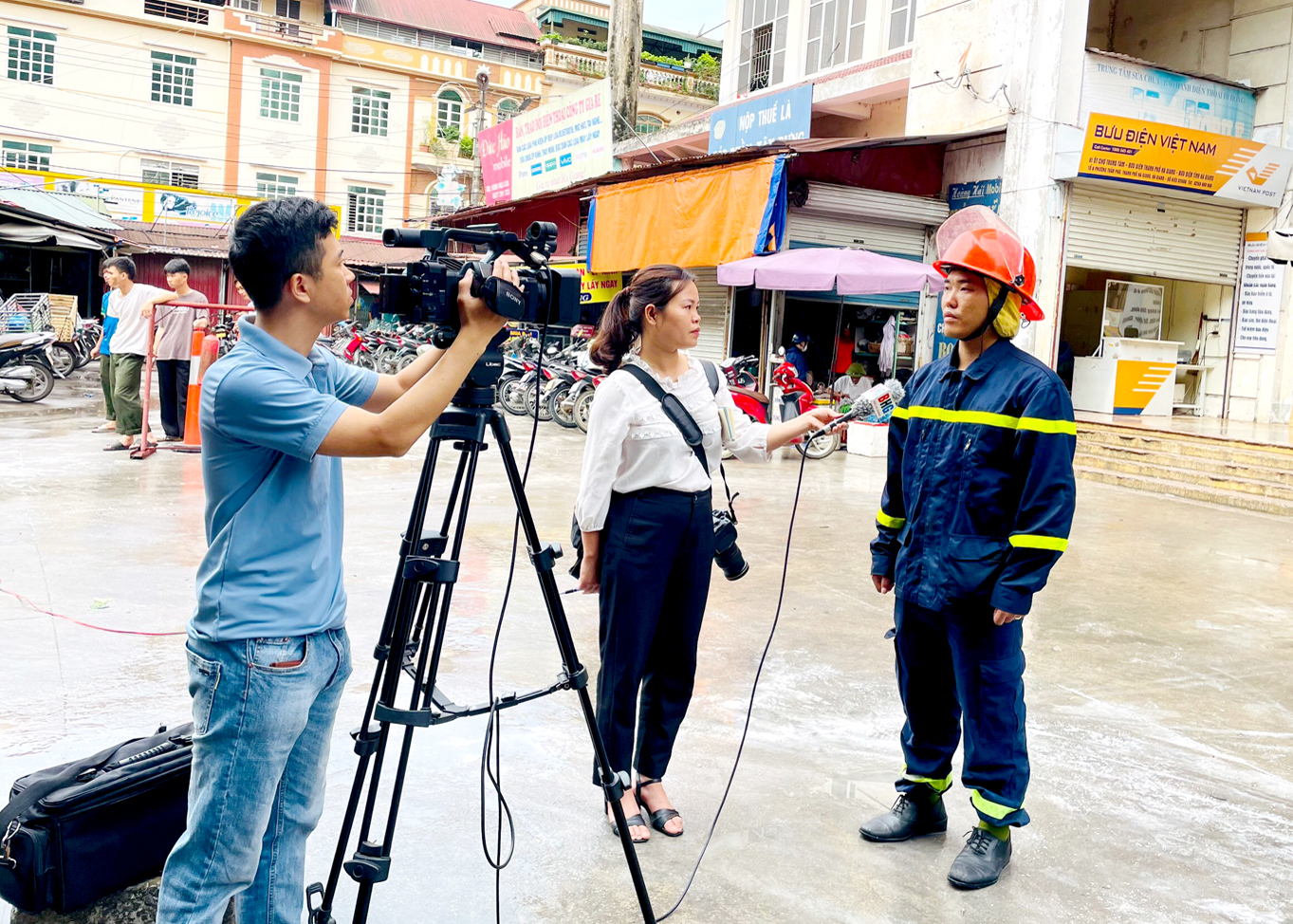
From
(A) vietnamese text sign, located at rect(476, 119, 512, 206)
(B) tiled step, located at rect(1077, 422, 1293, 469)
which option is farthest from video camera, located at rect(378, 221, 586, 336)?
(A) vietnamese text sign, located at rect(476, 119, 512, 206)

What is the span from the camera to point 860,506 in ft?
28.5

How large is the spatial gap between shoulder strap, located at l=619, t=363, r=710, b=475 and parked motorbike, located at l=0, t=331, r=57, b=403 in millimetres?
12147

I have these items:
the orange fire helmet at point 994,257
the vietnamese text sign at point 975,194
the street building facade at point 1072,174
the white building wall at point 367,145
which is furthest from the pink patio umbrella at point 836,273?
the white building wall at point 367,145

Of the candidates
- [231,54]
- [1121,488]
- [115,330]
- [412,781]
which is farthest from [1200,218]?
[231,54]

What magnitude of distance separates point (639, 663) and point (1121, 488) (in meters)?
8.80

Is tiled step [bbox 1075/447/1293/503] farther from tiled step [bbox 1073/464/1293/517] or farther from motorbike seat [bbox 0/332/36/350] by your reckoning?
motorbike seat [bbox 0/332/36/350]

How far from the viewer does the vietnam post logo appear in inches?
527

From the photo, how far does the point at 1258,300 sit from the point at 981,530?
1364 cm

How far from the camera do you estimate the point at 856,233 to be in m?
13.9

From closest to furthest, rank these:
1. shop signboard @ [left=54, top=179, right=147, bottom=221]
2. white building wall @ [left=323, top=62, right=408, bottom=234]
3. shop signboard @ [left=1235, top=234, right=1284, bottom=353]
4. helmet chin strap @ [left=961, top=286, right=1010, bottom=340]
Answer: helmet chin strap @ [left=961, top=286, right=1010, bottom=340] → shop signboard @ [left=1235, top=234, right=1284, bottom=353] → shop signboard @ [left=54, top=179, right=147, bottom=221] → white building wall @ [left=323, top=62, right=408, bottom=234]

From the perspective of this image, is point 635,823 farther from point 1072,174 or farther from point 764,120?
point 764,120

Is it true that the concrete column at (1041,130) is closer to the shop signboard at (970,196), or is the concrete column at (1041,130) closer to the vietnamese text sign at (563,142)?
the shop signboard at (970,196)

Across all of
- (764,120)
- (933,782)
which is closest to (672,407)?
(933,782)

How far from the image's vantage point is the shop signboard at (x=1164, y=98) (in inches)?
489
